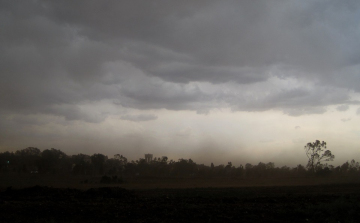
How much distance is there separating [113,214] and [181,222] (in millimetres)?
4514

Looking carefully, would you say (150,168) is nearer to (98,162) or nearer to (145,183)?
(98,162)

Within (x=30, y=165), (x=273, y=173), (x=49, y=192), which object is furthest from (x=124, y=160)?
(x=49, y=192)

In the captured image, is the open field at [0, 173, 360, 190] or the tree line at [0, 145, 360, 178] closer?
the open field at [0, 173, 360, 190]

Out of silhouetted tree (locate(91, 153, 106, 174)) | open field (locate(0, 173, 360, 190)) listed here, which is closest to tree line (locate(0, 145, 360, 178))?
silhouetted tree (locate(91, 153, 106, 174))

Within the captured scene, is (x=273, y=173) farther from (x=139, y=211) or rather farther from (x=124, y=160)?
(x=139, y=211)

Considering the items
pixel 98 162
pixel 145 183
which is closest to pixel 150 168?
pixel 98 162

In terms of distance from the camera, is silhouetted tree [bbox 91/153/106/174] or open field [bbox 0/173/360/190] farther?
silhouetted tree [bbox 91/153/106/174]

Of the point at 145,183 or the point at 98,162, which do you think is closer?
the point at 145,183

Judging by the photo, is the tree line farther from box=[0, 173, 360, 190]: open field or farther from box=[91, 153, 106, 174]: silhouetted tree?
box=[0, 173, 360, 190]: open field

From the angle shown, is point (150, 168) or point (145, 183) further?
point (150, 168)

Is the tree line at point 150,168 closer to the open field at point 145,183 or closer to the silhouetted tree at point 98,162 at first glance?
the silhouetted tree at point 98,162

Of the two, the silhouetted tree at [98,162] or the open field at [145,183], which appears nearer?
the open field at [145,183]

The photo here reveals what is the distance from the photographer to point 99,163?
379 ft

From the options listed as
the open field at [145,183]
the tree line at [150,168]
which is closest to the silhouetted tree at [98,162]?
the tree line at [150,168]
